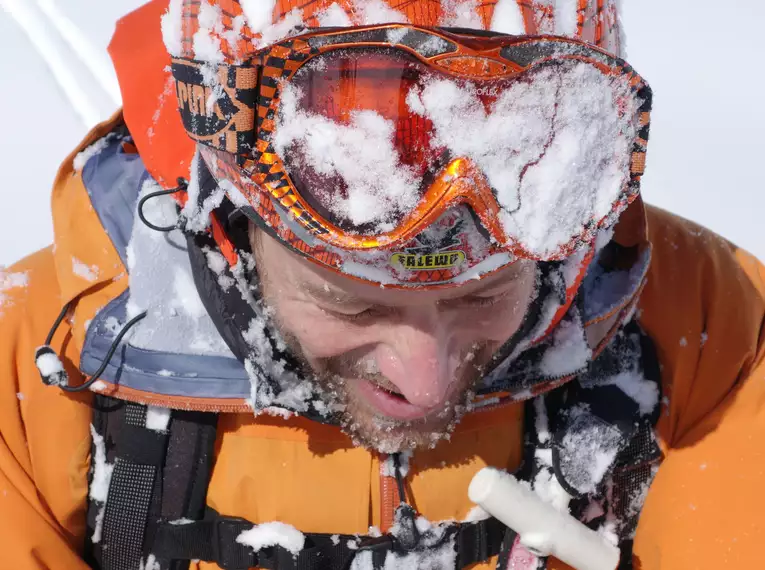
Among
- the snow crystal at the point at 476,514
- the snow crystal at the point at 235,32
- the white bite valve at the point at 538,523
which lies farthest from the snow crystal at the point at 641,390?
the snow crystal at the point at 235,32

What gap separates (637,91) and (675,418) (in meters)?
0.82

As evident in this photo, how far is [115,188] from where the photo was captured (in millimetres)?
1572

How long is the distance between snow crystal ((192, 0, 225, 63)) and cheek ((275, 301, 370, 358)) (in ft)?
1.41

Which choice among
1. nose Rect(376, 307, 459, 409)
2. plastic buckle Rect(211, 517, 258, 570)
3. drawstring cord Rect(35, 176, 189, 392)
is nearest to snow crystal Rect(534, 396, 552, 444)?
nose Rect(376, 307, 459, 409)

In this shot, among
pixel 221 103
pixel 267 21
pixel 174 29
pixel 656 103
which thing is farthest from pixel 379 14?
pixel 656 103

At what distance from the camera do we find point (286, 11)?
1.13 metres

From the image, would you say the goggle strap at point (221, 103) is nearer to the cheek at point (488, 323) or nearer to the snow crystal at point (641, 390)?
the cheek at point (488, 323)

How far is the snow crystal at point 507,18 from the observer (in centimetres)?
112

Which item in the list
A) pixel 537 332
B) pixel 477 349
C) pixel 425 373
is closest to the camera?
pixel 425 373

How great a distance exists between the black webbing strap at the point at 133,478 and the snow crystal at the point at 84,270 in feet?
0.82

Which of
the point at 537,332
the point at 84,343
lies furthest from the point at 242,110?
the point at 537,332

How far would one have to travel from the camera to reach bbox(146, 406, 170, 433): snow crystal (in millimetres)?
1508

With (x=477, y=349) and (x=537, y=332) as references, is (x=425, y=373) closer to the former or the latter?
(x=477, y=349)

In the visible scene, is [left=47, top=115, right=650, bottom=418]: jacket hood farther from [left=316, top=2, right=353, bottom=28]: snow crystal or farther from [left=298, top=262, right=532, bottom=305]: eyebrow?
[left=316, top=2, right=353, bottom=28]: snow crystal
